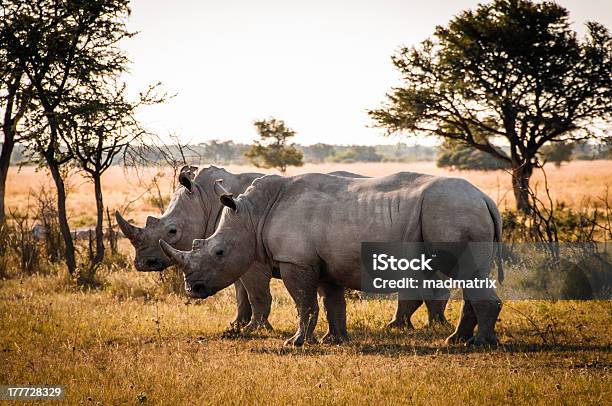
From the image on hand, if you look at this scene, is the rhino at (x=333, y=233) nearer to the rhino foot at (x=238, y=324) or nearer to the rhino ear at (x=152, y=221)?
the rhino foot at (x=238, y=324)

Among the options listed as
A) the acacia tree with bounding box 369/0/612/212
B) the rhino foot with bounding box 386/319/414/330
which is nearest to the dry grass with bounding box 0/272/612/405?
the rhino foot with bounding box 386/319/414/330

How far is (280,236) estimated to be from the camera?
341 inches

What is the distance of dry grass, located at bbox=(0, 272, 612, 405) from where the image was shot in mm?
6492

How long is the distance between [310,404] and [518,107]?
62.2 ft

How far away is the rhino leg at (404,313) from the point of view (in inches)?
377

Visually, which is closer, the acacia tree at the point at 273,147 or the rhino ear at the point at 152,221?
the rhino ear at the point at 152,221

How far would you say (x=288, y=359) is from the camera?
774 cm

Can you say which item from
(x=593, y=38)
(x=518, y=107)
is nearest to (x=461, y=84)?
(x=518, y=107)

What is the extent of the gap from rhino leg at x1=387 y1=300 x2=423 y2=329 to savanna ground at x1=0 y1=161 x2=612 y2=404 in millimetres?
204

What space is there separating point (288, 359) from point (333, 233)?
147 centimetres

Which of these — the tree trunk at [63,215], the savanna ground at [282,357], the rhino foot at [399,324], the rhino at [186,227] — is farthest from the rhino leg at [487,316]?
the tree trunk at [63,215]

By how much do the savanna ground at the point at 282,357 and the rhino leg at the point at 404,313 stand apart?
0.67 feet

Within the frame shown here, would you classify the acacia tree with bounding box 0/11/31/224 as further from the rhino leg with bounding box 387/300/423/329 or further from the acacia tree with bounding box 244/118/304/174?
the acacia tree with bounding box 244/118/304/174

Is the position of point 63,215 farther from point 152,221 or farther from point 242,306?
point 242,306
